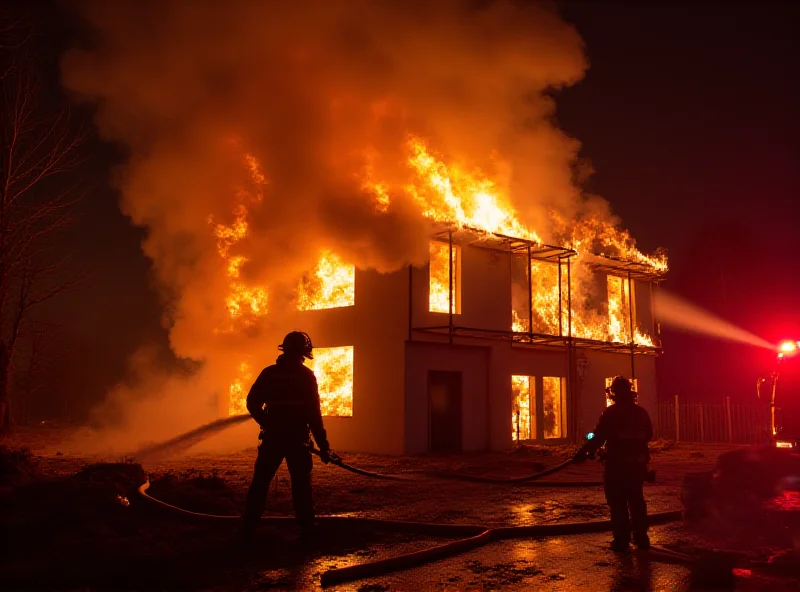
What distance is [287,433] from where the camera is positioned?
6418mm

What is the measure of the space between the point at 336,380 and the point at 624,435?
38.1ft

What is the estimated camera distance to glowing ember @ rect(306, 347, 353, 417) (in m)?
17.2

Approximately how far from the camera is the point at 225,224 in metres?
17.7

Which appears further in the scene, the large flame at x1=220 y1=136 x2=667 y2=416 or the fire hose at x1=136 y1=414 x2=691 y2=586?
the large flame at x1=220 y1=136 x2=667 y2=416

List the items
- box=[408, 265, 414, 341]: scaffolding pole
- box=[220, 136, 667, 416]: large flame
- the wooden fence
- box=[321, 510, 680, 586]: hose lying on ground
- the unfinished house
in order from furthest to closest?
the wooden fence, box=[220, 136, 667, 416]: large flame, the unfinished house, box=[408, 265, 414, 341]: scaffolding pole, box=[321, 510, 680, 586]: hose lying on ground

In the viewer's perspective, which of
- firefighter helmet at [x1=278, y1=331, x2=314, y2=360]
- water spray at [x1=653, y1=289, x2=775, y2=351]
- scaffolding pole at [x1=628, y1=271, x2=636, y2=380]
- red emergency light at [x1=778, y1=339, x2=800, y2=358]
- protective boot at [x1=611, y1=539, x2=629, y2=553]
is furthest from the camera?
water spray at [x1=653, y1=289, x2=775, y2=351]

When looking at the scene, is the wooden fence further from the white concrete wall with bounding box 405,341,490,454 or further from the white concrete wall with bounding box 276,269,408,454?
the white concrete wall with bounding box 276,269,408,454

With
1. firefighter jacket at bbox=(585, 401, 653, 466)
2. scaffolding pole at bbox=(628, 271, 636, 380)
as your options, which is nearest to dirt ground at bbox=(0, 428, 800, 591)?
firefighter jacket at bbox=(585, 401, 653, 466)

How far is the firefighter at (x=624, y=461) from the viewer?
6.29 metres

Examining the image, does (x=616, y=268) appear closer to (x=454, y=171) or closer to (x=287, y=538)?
(x=454, y=171)

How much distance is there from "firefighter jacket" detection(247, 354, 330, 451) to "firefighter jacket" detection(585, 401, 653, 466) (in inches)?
104

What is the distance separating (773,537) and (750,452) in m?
1.10

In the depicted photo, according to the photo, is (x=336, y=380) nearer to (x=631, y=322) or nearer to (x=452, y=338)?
(x=452, y=338)

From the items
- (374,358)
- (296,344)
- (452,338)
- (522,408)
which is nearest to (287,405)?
(296,344)
